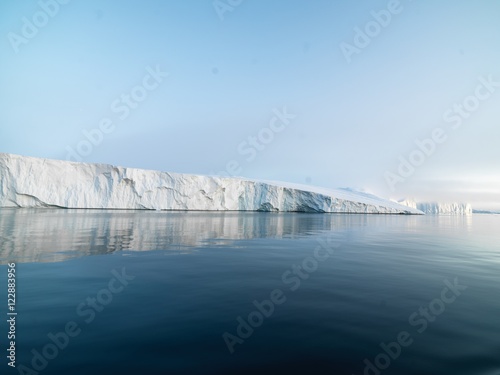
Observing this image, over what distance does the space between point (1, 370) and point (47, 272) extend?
113 inches

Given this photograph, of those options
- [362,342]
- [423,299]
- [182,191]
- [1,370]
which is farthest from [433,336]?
[182,191]

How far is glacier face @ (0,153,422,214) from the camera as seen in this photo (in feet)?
93.5

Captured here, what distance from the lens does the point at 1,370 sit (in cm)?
182

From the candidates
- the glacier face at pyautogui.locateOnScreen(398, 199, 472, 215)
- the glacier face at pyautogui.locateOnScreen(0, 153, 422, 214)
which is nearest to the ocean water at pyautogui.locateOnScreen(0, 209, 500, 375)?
the glacier face at pyautogui.locateOnScreen(0, 153, 422, 214)

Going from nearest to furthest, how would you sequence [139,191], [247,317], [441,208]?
1. [247,317]
2. [139,191]
3. [441,208]

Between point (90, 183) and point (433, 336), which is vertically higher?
point (90, 183)

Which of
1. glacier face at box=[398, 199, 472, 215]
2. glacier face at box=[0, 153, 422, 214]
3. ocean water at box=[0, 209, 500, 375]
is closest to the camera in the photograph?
ocean water at box=[0, 209, 500, 375]

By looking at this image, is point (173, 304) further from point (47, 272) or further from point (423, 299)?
point (423, 299)

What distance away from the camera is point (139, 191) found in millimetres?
34469

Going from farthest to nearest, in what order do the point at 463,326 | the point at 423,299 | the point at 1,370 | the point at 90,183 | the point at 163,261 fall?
the point at 90,183 → the point at 163,261 → the point at 423,299 → the point at 463,326 → the point at 1,370

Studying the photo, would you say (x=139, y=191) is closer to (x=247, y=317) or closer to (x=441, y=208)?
(x=247, y=317)

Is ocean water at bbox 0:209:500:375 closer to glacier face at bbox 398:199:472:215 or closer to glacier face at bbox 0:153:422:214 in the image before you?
glacier face at bbox 0:153:422:214

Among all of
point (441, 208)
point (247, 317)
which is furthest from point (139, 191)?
point (441, 208)

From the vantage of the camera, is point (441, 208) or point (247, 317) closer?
point (247, 317)
